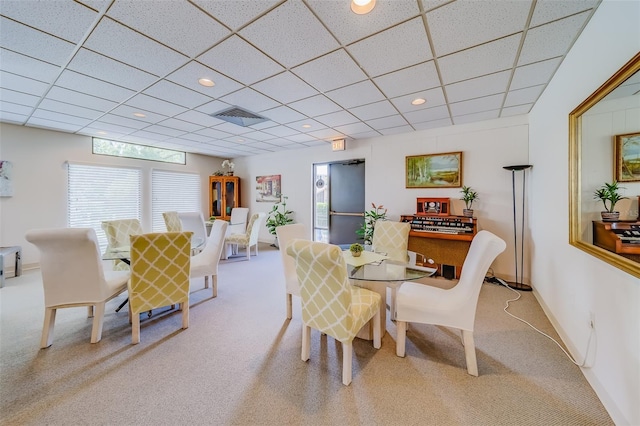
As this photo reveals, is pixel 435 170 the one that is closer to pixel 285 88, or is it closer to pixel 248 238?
pixel 285 88

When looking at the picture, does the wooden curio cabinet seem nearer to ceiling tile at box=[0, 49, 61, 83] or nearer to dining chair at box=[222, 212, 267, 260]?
dining chair at box=[222, 212, 267, 260]

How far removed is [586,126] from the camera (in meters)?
1.72

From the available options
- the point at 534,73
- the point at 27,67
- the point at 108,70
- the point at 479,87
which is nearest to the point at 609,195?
the point at 534,73

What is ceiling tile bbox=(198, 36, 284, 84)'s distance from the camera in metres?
1.97

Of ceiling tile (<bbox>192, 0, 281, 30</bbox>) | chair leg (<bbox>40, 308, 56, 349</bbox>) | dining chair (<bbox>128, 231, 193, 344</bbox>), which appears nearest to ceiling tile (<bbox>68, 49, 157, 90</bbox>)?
ceiling tile (<bbox>192, 0, 281, 30</bbox>)

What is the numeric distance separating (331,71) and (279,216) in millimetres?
3981

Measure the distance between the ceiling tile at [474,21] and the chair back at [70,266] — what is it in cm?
309

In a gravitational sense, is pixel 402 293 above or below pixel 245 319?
above

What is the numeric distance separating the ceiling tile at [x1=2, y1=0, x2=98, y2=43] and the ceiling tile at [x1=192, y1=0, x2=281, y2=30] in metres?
0.79

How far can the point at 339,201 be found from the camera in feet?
17.9

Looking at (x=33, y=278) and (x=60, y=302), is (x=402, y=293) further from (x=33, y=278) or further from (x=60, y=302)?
(x=33, y=278)

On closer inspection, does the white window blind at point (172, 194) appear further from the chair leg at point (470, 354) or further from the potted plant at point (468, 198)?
the chair leg at point (470, 354)

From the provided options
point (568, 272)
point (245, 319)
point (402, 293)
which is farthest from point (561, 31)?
point (245, 319)

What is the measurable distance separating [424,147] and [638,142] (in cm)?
313
